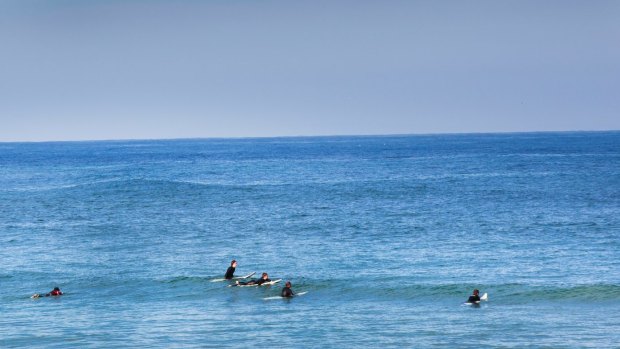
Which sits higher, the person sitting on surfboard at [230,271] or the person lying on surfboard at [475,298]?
the person sitting on surfboard at [230,271]

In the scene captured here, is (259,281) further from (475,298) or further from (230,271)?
(475,298)

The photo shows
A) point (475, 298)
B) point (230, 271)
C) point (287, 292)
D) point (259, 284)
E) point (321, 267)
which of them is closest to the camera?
point (475, 298)

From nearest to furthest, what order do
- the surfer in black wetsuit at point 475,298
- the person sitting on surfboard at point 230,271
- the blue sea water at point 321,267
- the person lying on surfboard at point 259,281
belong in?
the blue sea water at point 321,267, the surfer in black wetsuit at point 475,298, the person lying on surfboard at point 259,281, the person sitting on surfboard at point 230,271

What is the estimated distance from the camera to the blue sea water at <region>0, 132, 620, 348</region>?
35312 mm

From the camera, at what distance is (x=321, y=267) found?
4831cm

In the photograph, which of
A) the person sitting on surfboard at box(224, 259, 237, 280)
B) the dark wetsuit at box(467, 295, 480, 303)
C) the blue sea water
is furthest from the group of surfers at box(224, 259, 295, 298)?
the dark wetsuit at box(467, 295, 480, 303)

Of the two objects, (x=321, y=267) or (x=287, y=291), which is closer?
(x=287, y=291)

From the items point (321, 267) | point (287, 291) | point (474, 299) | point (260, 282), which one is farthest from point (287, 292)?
point (474, 299)

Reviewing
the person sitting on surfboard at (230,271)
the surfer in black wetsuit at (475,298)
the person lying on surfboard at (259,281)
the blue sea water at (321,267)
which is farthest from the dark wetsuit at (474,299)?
the person sitting on surfboard at (230,271)

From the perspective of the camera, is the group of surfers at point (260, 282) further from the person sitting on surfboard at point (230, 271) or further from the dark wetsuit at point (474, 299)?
the dark wetsuit at point (474, 299)

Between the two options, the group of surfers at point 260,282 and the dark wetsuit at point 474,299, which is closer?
the dark wetsuit at point 474,299

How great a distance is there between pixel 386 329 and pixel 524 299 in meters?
7.96

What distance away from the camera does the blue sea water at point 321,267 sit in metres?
35.3

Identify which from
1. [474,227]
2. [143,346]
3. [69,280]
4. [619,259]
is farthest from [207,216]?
[143,346]
